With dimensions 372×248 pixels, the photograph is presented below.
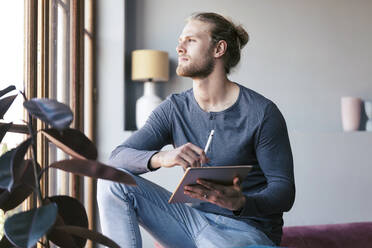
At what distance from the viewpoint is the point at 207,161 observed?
1748mm

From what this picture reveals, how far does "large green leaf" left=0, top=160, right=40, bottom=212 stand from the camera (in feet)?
3.36

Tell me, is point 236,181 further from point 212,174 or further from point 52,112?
point 52,112

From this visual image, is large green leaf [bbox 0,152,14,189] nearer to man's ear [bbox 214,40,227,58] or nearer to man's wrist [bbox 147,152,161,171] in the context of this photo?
man's wrist [bbox 147,152,161,171]

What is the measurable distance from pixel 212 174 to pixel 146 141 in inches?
24.8

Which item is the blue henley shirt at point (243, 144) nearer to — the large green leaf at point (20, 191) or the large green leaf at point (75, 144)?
the large green leaf at point (20, 191)

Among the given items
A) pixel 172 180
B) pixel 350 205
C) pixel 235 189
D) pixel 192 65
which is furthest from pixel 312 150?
pixel 235 189

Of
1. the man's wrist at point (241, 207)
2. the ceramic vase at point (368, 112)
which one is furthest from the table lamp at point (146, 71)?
the man's wrist at point (241, 207)

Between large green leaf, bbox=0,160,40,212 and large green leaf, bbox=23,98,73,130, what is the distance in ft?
0.53

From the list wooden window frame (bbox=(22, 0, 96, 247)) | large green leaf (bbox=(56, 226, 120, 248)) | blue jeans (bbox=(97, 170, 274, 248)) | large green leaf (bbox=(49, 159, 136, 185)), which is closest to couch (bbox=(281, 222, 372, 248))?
blue jeans (bbox=(97, 170, 274, 248))

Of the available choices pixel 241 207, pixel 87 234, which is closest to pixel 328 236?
pixel 241 207

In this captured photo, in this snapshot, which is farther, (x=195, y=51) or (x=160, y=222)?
(x=195, y=51)

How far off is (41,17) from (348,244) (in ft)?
6.62

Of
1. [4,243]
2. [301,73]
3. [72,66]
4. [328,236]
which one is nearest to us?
[4,243]

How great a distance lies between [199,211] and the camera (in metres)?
1.99
